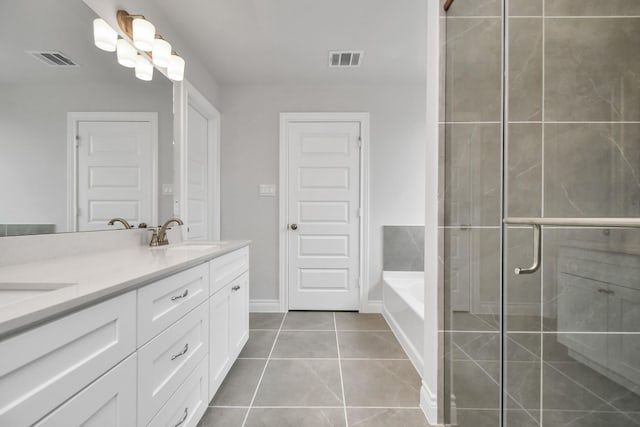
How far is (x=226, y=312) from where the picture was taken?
71.8 inches

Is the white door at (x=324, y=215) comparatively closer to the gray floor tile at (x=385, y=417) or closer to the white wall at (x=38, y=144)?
the gray floor tile at (x=385, y=417)

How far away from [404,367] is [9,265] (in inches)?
84.8

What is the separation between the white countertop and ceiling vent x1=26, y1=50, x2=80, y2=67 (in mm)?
813

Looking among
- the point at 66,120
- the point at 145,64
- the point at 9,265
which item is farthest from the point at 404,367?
the point at 145,64

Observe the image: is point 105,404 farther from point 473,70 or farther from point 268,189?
point 268,189

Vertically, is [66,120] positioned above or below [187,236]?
above

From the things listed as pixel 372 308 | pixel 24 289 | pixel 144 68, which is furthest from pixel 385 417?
pixel 144 68

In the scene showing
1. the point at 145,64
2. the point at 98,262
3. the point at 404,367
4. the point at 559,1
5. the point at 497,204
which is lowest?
the point at 404,367

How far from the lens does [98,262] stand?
4.11 feet

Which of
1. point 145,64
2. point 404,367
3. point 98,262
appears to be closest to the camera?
point 98,262

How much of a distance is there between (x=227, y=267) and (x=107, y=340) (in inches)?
41.5

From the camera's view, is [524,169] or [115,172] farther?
[115,172]

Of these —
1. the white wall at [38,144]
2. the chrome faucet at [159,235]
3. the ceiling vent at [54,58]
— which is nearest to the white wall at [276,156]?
the chrome faucet at [159,235]

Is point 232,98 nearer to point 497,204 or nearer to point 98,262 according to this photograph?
point 98,262
